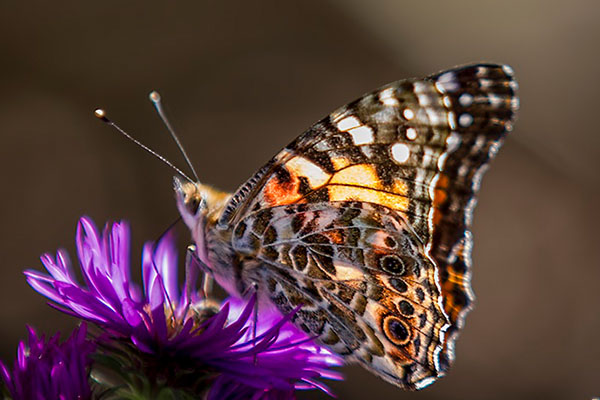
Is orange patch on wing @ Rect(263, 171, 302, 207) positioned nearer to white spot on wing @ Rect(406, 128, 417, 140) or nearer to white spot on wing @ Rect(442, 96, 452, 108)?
white spot on wing @ Rect(406, 128, 417, 140)

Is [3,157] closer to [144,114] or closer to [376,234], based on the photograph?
[144,114]

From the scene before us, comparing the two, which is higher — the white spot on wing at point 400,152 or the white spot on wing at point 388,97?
the white spot on wing at point 388,97

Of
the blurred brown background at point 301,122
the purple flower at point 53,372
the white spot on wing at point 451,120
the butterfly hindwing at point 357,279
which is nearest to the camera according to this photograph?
the purple flower at point 53,372

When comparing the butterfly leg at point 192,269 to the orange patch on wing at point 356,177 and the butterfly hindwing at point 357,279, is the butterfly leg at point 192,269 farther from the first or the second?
the orange patch on wing at point 356,177

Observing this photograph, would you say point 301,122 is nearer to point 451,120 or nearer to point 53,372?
point 451,120

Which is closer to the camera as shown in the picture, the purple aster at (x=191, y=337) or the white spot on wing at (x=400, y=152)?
the purple aster at (x=191, y=337)

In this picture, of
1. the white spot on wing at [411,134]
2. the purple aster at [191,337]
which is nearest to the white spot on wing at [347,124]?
the white spot on wing at [411,134]

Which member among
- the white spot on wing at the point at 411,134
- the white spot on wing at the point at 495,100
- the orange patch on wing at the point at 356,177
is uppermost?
the white spot on wing at the point at 495,100
